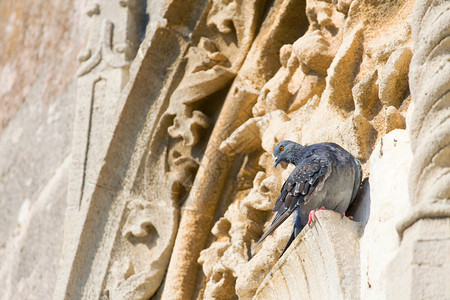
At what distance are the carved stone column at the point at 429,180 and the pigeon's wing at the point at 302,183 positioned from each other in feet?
1.28

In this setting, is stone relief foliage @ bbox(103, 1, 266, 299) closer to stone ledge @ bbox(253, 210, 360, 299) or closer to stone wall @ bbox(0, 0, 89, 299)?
stone wall @ bbox(0, 0, 89, 299)

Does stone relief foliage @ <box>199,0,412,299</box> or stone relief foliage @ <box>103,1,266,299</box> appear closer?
stone relief foliage @ <box>199,0,412,299</box>

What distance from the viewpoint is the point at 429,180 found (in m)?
1.17

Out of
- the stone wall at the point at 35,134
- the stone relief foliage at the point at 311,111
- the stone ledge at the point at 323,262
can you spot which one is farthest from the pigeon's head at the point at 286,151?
the stone wall at the point at 35,134

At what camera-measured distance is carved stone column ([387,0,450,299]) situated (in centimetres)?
112

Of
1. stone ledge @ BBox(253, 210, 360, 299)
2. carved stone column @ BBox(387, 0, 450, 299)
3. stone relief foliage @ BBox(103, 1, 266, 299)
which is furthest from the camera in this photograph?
stone relief foliage @ BBox(103, 1, 266, 299)

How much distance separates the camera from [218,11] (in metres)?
2.62

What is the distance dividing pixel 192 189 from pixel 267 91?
435 millimetres

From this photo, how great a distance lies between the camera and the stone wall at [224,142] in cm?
158

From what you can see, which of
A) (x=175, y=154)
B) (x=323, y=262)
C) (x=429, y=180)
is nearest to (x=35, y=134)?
(x=175, y=154)

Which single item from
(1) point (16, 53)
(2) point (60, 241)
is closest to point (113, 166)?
(2) point (60, 241)

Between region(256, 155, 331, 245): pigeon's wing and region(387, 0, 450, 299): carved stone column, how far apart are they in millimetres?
389

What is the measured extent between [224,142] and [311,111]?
40 cm

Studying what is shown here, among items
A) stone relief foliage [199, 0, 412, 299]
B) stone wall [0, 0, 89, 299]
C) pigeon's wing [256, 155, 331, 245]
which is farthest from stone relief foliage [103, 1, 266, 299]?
pigeon's wing [256, 155, 331, 245]
